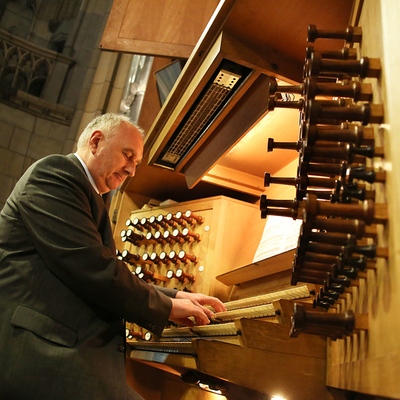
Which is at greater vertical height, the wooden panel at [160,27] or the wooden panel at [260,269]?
the wooden panel at [160,27]

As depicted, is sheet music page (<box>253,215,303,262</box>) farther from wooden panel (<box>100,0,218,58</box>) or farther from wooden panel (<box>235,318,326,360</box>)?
wooden panel (<box>100,0,218,58</box>)

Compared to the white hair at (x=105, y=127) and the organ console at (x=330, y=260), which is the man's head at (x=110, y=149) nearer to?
the white hair at (x=105, y=127)

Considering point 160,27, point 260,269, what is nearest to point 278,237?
point 260,269

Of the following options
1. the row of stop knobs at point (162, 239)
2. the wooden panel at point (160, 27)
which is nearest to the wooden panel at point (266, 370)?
the row of stop knobs at point (162, 239)

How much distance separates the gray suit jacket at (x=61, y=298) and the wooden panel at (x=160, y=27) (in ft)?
6.55

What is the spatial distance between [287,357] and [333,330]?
0.42 m

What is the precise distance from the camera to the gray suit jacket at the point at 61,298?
4.45 feet

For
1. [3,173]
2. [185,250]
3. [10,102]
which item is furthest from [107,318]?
[10,102]

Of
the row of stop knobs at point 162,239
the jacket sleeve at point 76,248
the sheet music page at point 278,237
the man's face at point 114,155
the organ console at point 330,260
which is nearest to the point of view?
the organ console at point 330,260

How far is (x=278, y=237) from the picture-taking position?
7.63ft

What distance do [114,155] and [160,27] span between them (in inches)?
71.4

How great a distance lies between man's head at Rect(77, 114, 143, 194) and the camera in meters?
2.01

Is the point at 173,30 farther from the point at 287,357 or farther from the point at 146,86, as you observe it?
the point at 287,357

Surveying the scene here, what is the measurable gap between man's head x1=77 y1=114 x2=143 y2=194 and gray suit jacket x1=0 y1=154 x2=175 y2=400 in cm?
31
